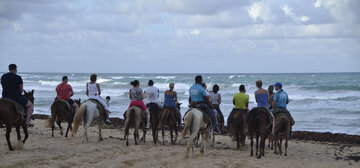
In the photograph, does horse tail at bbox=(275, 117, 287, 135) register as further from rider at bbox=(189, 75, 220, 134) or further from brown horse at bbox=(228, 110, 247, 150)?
rider at bbox=(189, 75, 220, 134)

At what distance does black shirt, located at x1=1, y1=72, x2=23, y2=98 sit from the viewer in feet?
35.6

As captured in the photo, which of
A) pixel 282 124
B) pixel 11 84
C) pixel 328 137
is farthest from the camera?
pixel 328 137

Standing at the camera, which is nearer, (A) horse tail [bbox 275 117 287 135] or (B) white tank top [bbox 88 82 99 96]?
(A) horse tail [bbox 275 117 287 135]

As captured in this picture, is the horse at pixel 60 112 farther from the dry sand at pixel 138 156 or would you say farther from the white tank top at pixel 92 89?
the white tank top at pixel 92 89

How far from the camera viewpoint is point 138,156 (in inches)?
429

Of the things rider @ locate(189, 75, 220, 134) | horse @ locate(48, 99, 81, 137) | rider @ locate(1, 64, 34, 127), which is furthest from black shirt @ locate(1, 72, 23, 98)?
rider @ locate(189, 75, 220, 134)

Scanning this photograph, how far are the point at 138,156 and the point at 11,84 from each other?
359 cm

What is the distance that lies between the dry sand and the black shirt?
1.39m

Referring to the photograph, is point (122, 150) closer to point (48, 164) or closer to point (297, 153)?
point (48, 164)

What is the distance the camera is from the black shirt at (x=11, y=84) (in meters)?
10.8

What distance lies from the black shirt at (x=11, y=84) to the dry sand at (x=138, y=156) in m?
1.39

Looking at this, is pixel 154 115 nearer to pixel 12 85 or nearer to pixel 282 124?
pixel 282 124

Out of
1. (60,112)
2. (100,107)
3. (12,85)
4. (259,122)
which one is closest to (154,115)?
(100,107)

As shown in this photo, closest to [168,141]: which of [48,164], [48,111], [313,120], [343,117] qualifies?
[48,164]
